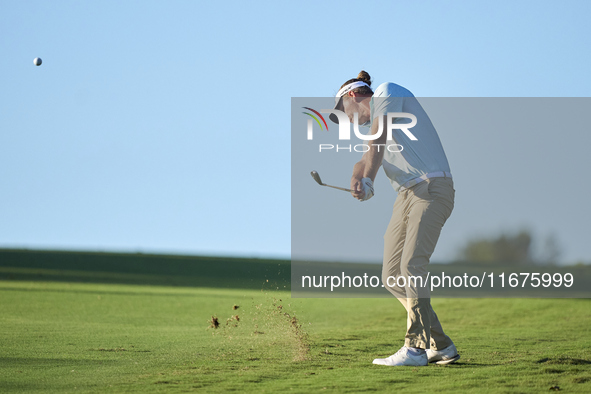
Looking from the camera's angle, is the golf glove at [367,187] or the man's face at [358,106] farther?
the man's face at [358,106]

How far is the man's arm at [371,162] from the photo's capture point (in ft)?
16.2

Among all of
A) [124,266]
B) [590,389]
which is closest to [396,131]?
[590,389]

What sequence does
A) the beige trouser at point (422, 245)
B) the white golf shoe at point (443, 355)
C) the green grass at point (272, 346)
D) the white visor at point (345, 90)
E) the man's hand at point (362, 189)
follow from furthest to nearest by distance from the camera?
the white visor at point (345, 90)
the white golf shoe at point (443, 355)
the man's hand at point (362, 189)
the beige trouser at point (422, 245)
the green grass at point (272, 346)

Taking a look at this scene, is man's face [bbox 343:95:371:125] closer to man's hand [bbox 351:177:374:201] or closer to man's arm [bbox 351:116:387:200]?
man's arm [bbox 351:116:387:200]

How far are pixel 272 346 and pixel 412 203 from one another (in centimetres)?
216

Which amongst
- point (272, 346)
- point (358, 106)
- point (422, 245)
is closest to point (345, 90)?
point (358, 106)

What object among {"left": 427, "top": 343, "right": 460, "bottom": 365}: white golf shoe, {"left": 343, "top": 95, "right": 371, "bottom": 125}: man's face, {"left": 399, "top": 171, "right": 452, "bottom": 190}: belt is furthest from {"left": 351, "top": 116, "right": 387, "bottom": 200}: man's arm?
{"left": 427, "top": 343, "right": 460, "bottom": 365}: white golf shoe

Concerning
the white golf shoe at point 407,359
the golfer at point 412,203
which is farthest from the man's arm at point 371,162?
the white golf shoe at point 407,359

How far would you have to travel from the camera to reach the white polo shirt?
16.1 ft

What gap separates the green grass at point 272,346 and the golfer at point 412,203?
237 millimetres

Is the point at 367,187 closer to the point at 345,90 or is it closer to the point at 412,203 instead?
the point at 412,203

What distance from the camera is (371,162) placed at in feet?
16.4

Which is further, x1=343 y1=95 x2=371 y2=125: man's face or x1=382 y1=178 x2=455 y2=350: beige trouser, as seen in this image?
x1=343 y1=95 x2=371 y2=125: man's face

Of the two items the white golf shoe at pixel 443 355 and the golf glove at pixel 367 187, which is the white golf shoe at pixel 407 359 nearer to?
the white golf shoe at pixel 443 355
